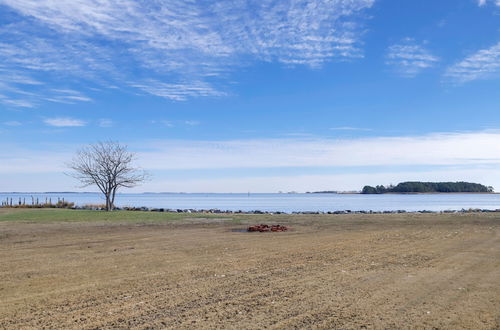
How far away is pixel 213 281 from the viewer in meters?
9.60

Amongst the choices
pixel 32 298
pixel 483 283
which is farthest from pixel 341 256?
pixel 32 298

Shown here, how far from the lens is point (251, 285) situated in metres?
9.19

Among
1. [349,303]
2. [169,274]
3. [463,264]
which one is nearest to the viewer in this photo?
[349,303]

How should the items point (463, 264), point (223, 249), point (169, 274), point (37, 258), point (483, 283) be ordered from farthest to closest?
1. point (223, 249)
2. point (37, 258)
3. point (463, 264)
4. point (169, 274)
5. point (483, 283)

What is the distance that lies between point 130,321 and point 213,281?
3.03 metres

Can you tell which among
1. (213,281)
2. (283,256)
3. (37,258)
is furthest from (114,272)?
(283,256)

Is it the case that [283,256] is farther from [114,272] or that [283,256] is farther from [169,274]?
[114,272]

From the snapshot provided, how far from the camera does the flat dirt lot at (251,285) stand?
6.89m

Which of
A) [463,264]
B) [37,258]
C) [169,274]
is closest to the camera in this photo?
[169,274]

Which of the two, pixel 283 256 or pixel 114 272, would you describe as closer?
pixel 114 272

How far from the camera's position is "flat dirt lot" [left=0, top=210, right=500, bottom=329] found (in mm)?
6887

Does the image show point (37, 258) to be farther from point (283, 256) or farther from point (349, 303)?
point (349, 303)

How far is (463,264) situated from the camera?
1162cm

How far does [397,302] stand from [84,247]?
36.3ft
